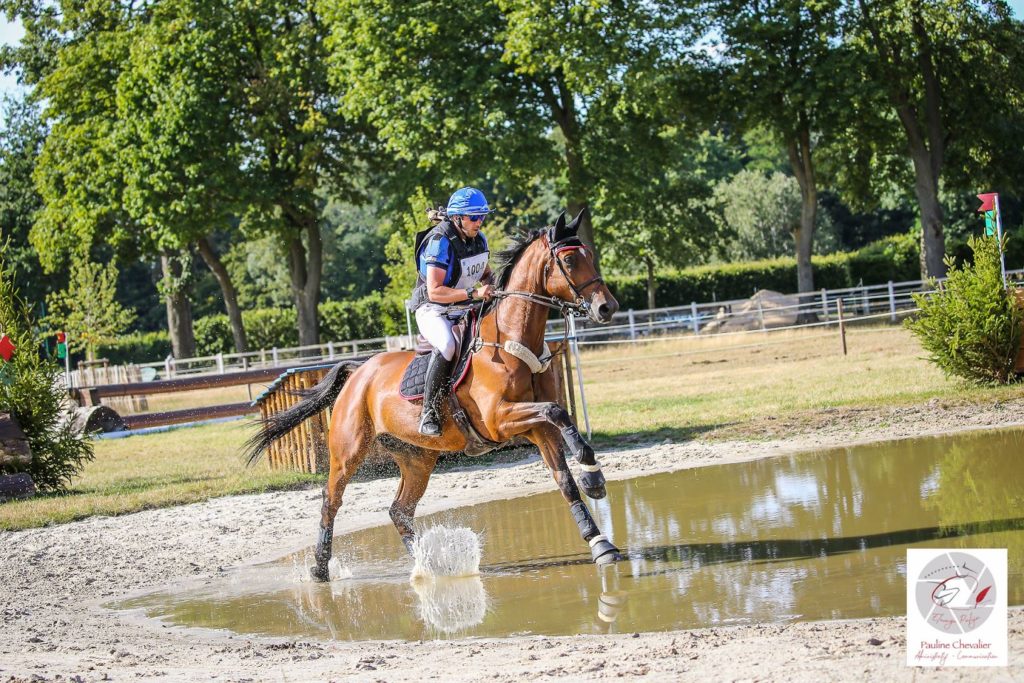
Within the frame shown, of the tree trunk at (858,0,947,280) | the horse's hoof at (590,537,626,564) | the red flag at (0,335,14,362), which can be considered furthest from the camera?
the tree trunk at (858,0,947,280)

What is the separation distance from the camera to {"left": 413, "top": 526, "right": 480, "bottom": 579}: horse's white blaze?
856cm

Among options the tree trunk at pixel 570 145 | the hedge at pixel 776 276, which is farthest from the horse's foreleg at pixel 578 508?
the hedge at pixel 776 276

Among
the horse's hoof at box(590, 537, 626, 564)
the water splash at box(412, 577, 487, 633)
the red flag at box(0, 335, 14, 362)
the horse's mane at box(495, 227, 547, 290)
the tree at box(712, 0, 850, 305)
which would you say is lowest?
the water splash at box(412, 577, 487, 633)

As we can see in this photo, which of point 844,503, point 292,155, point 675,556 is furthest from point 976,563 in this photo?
point 292,155

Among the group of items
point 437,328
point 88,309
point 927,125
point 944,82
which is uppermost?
point 944,82

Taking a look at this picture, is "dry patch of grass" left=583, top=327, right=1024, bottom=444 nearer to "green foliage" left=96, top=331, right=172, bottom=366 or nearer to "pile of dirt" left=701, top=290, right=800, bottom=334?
"pile of dirt" left=701, top=290, right=800, bottom=334

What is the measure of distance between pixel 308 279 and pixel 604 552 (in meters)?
35.0

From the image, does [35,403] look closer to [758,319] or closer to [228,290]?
[758,319]

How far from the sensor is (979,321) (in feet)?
51.0

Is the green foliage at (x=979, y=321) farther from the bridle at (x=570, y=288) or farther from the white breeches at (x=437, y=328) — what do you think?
the white breeches at (x=437, y=328)

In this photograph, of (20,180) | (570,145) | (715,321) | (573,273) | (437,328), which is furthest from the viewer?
(20,180)

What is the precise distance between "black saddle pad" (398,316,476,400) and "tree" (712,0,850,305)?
28.6 m

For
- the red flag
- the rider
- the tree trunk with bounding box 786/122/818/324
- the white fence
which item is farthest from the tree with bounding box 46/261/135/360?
the rider

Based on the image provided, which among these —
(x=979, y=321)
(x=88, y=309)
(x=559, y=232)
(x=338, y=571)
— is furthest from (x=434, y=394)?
(x=88, y=309)
